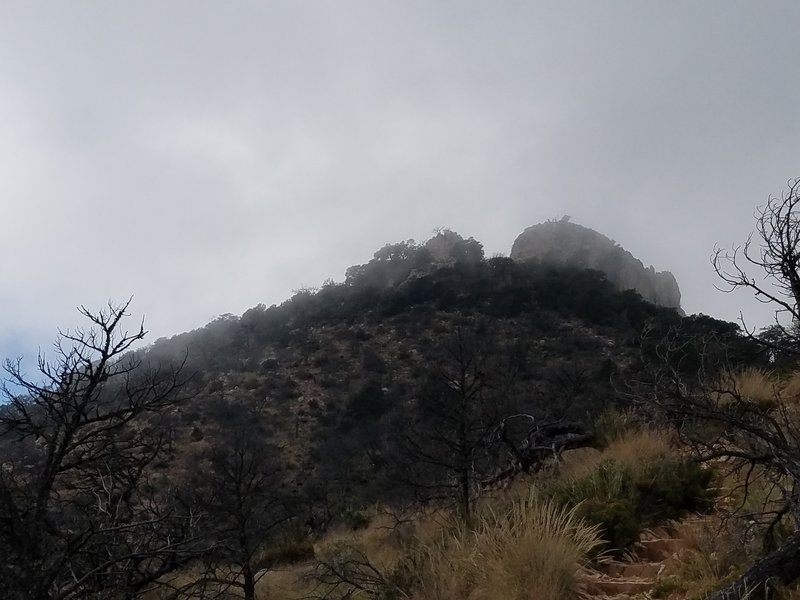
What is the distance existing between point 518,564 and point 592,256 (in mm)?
67105

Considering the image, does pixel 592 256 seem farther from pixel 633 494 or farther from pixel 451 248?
pixel 633 494

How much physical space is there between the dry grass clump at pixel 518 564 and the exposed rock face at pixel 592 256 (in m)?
60.3

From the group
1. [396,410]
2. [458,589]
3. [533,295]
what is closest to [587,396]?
[396,410]

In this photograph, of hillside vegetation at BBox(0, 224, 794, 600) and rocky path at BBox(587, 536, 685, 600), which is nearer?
rocky path at BBox(587, 536, 685, 600)

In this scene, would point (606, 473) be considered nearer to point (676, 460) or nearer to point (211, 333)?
point (676, 460)

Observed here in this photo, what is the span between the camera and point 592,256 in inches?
2662

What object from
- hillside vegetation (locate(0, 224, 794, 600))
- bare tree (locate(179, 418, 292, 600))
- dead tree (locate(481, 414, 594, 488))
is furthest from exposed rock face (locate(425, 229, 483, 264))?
dead tree (locate(481, 414, 594, 488))

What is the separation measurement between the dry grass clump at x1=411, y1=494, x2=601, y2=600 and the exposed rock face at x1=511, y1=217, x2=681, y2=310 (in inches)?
2373

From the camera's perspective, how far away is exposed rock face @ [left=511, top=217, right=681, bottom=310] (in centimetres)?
6556

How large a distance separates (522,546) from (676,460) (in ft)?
10.4

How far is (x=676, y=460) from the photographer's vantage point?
6770 mm

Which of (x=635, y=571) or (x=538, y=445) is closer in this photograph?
(x=635, y=571)

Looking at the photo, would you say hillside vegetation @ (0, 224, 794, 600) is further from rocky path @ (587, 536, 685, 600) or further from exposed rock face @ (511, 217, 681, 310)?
exposed rock face @ (511, 217, 681, 310)

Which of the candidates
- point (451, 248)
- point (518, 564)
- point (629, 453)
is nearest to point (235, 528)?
point (629, 453)
